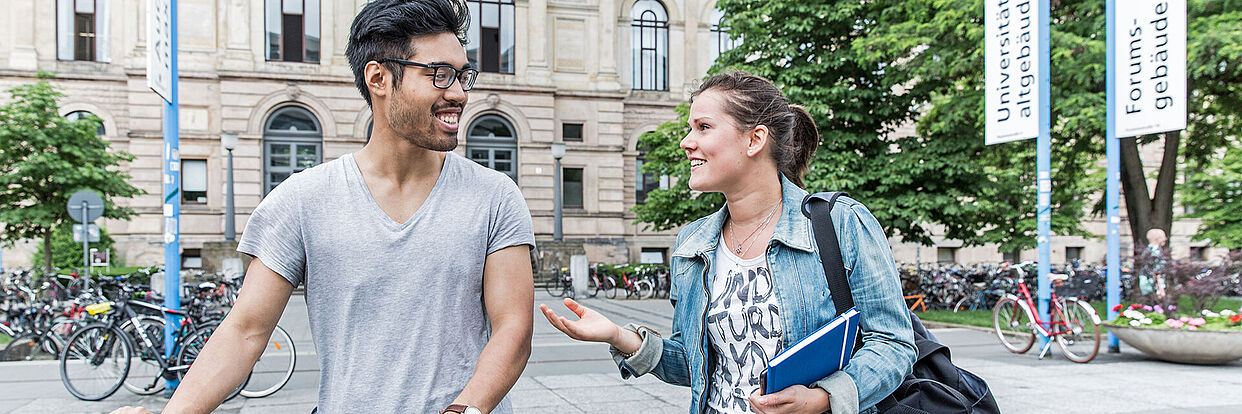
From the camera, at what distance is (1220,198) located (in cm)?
2142

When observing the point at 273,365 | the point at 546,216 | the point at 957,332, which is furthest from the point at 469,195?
the point at 546,216

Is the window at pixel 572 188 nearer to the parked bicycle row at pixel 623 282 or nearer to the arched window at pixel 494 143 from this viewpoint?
the arched window at pixel 494 143

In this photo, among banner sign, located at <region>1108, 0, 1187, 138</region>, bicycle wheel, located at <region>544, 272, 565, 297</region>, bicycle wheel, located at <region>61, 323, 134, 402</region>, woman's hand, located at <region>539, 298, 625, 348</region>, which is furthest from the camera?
bicycle wheel, located at <region>544, 272, 565, 297</region>

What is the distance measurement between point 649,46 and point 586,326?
32196mm

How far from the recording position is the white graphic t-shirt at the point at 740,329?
2.39 m

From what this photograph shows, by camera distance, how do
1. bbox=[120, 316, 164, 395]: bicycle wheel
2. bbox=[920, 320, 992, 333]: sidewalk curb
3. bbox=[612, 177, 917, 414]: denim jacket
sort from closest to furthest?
bbox=[612, 177, 917, 414]: denim jacket
bbox=[120, 316, 164, 395]: bicycle wheel
bbox=[920, 320, 992, 333]: sidewalk curb

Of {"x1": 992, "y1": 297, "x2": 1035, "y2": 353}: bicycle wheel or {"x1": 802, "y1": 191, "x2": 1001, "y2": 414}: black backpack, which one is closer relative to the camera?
{"x1": 802, "y1": 191, "x2": 1001, "y2": 414}: black backpack

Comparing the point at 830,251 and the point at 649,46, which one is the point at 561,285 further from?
the point at 830,251

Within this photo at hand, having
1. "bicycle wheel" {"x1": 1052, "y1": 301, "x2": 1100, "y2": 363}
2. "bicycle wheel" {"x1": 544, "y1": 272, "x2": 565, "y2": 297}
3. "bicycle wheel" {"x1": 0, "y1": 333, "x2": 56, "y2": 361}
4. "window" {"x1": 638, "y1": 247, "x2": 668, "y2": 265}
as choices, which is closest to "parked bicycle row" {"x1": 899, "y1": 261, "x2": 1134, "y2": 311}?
"bicycle wheel" {"x1": 1052, "y1": 301, "x2": 1100, "y2": 363}

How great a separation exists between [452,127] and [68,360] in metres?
7.62

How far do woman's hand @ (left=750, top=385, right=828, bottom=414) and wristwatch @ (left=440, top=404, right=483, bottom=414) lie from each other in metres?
0.67

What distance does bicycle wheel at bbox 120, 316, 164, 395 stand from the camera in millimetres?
8180

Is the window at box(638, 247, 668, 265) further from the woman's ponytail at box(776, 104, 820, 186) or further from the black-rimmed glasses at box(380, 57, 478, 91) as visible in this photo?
the black-rimmed glasses at box(380, 57, 478, 91)

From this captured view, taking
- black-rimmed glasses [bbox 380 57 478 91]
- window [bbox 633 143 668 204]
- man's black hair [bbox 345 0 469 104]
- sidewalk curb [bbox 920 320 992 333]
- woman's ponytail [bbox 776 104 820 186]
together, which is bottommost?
sidewalk curb [bbox 920 320 992 333]
